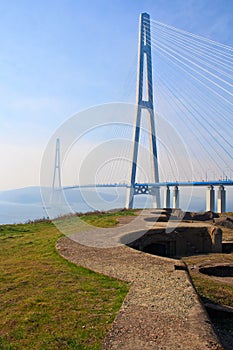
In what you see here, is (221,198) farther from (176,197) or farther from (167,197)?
(167,197)

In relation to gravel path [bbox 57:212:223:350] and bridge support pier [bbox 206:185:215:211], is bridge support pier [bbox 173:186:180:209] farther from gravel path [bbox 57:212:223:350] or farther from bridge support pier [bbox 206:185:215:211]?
gravel path [bbox 57:212:223:350]

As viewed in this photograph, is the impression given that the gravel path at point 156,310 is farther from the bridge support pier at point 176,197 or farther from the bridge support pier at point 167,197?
the bridge support pier at point 167,197

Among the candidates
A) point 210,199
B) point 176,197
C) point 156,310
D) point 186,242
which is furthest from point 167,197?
point 156,310

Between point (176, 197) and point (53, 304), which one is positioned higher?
point (176, 197)

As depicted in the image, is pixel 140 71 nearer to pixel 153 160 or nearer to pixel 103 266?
pixel 153 160

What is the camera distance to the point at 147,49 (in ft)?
70.8

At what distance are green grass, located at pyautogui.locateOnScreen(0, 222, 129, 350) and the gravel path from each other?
210 mm

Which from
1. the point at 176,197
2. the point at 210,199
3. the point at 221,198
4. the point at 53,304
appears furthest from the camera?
the point at 176,197

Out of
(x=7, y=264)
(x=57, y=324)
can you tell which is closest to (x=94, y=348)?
(x=57, y=324)

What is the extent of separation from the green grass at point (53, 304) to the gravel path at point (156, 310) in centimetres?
21

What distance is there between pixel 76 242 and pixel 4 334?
421 centimetres

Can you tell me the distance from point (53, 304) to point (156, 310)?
1121mm

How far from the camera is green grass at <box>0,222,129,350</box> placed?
291 cm

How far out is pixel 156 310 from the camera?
10.5 ft
